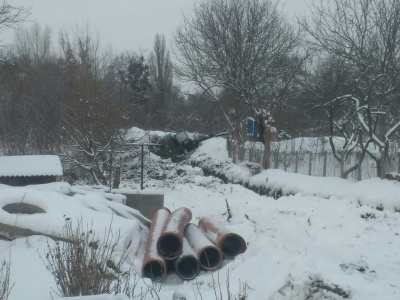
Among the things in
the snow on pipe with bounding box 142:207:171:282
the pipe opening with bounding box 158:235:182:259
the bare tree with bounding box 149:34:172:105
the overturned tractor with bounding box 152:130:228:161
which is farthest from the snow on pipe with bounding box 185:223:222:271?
the bare tree with bounding box 149:34:172:105

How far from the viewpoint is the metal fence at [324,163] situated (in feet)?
51.3

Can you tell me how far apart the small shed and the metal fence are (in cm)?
782

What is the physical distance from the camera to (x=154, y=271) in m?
9.34

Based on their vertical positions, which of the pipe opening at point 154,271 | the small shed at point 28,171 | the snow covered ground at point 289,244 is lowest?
the pipe opening at point 154,271

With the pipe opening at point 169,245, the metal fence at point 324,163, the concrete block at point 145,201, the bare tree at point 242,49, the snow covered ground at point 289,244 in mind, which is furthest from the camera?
the bare tree at point 242,49

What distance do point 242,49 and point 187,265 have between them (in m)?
17.9

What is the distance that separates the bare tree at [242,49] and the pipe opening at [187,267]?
618 inches

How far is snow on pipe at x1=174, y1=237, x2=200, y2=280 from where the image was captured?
936 centimetres

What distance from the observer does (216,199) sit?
17.7 meters

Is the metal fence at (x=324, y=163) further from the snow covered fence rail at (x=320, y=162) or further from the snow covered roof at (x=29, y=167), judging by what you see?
the snow covered roof at (x=29, y=167)

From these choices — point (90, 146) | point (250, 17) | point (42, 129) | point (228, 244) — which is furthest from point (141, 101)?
point (228, 244)

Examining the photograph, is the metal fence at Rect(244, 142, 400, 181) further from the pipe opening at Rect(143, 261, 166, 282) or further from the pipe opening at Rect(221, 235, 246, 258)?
the pipe opening at Rect(143, 261, 166, 282)

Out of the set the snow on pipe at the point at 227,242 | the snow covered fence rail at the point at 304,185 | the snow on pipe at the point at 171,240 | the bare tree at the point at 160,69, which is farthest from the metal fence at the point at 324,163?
the bare tree at the point at 160,69

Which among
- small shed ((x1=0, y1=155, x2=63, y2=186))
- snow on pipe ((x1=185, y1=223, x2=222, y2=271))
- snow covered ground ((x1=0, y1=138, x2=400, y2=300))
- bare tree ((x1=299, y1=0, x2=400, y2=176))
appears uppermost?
bare tree ((x1=299, y1=0, x2=400, y2=176))
